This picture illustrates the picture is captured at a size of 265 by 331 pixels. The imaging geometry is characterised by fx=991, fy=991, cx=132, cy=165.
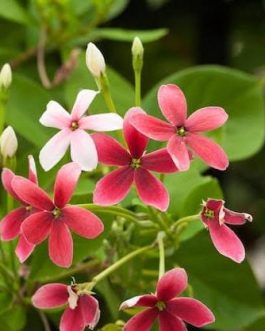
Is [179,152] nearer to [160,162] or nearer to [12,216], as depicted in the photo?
[160,162]

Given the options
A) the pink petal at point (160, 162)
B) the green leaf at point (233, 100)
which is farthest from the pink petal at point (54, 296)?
the green leaf at point (233, 100)

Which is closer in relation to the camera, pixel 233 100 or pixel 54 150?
pixel 54 150

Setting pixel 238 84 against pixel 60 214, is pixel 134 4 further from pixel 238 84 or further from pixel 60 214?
pixel 60 214

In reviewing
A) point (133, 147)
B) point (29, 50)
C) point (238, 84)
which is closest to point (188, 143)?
point (133, 147)

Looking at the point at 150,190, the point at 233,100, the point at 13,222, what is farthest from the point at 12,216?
the point at 233,100

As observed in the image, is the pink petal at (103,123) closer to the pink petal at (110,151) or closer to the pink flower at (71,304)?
A: the pink petal at (110,151)

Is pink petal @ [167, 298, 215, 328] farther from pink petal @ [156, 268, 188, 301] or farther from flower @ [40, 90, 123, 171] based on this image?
flower @ [40, 90, 123, 171]

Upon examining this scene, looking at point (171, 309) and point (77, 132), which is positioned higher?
point (77, 132)
